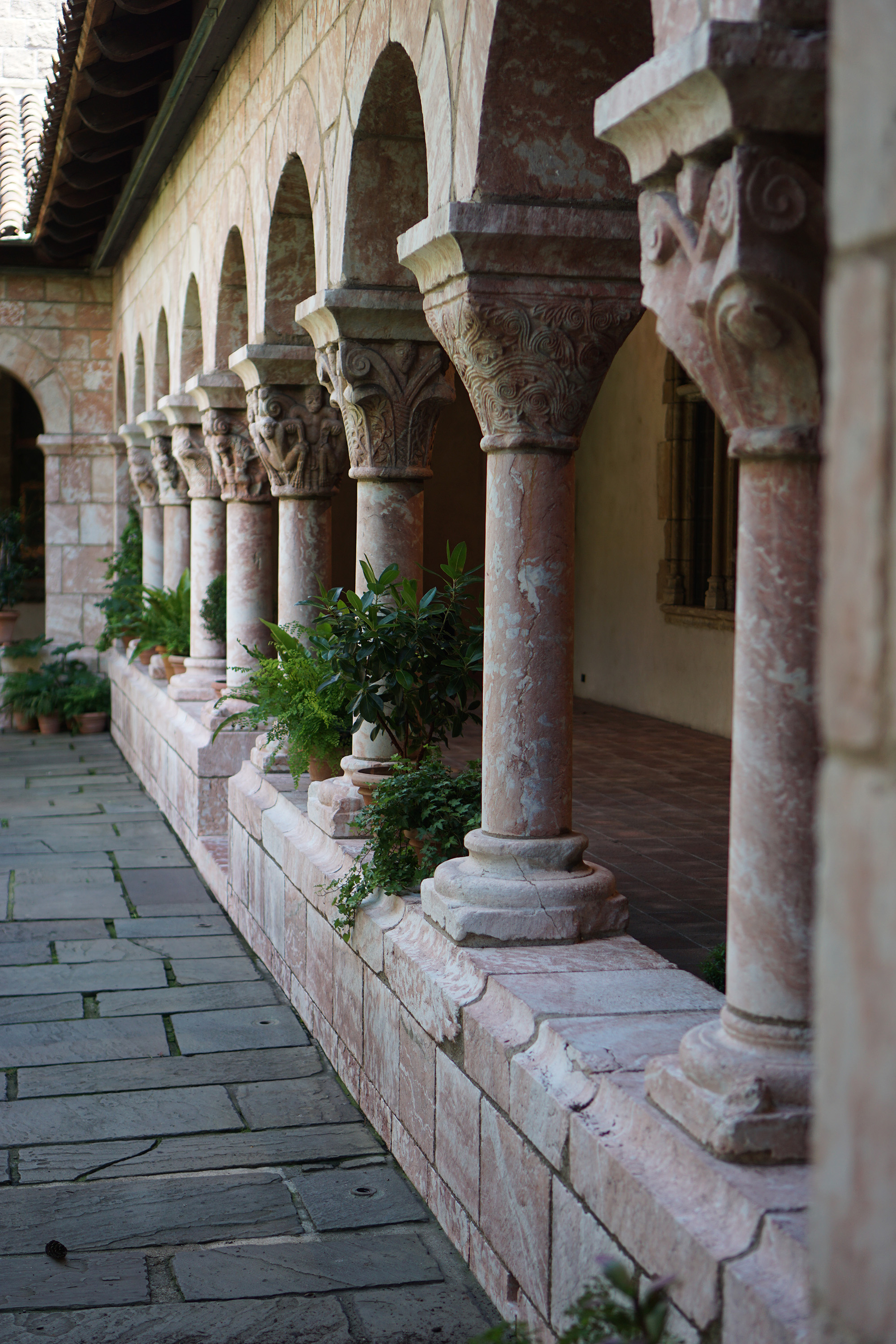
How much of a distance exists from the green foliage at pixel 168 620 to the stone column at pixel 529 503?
17.9 feet

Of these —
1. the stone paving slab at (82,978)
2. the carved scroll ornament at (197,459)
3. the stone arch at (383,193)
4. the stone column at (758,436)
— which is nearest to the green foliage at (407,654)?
the stone arch at (383,193)

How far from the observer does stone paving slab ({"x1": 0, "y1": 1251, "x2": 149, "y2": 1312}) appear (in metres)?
2.70

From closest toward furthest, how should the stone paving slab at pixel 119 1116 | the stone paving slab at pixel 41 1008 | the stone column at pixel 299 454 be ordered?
the stone paving slab at pixel 119 1116 < the stone paving slab at pixel 41 1008 < the stone column at pixel 299 454

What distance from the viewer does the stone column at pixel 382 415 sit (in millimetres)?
4137

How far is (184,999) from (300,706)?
1.09 metres

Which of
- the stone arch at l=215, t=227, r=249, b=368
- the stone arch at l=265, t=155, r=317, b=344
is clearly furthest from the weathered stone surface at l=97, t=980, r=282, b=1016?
the stone arch at l=215, t=227, r=249, b=368

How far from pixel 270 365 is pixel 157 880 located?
228cm

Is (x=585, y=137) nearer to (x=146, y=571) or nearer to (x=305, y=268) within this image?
(x=305, y=268)

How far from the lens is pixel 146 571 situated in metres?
10.4

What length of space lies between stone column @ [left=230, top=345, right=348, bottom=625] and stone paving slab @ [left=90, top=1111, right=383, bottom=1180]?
2315 millimetres

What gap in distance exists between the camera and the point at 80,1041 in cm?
419

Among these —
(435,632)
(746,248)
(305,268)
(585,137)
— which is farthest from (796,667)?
(305,268)

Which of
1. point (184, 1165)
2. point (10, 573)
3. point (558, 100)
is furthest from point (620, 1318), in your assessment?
point (10, 573)

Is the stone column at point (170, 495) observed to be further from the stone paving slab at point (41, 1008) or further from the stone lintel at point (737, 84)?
the stone lintel at point (737, 84)
